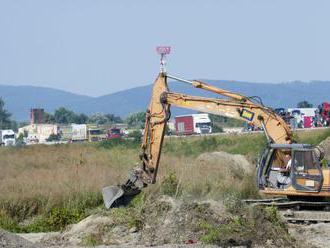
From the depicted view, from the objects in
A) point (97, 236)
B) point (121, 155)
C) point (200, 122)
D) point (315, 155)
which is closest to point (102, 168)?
point (121, 155)

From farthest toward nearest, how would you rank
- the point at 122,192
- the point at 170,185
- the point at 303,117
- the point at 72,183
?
the point at 303,117 → the point at 72,183 → the point at 170,185 → the point at 122,192

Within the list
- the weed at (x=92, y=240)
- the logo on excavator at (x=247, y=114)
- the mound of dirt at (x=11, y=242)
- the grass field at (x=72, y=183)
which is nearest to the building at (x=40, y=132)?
the grass field at (x=72, y=183)

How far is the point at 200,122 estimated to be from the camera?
8825cm

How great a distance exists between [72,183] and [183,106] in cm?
468

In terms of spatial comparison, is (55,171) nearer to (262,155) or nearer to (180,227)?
(262,155)

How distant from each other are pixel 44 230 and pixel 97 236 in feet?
15.4

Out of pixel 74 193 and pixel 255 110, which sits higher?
pixel 255 110

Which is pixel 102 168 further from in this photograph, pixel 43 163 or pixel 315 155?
pixel 315 155

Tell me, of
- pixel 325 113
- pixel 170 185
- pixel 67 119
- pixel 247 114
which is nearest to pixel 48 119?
pixel 67 119

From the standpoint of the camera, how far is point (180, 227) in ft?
65.7

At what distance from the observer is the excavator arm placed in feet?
86.5

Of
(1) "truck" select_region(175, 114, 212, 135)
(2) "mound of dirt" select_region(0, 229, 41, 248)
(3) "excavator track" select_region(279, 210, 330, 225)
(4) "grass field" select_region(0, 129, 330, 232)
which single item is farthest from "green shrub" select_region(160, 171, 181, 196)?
(1) "truck" select_region(175, 114, 212, 135)

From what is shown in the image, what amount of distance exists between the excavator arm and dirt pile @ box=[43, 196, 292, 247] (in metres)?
4.95

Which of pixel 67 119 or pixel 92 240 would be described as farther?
pixel 67 119
